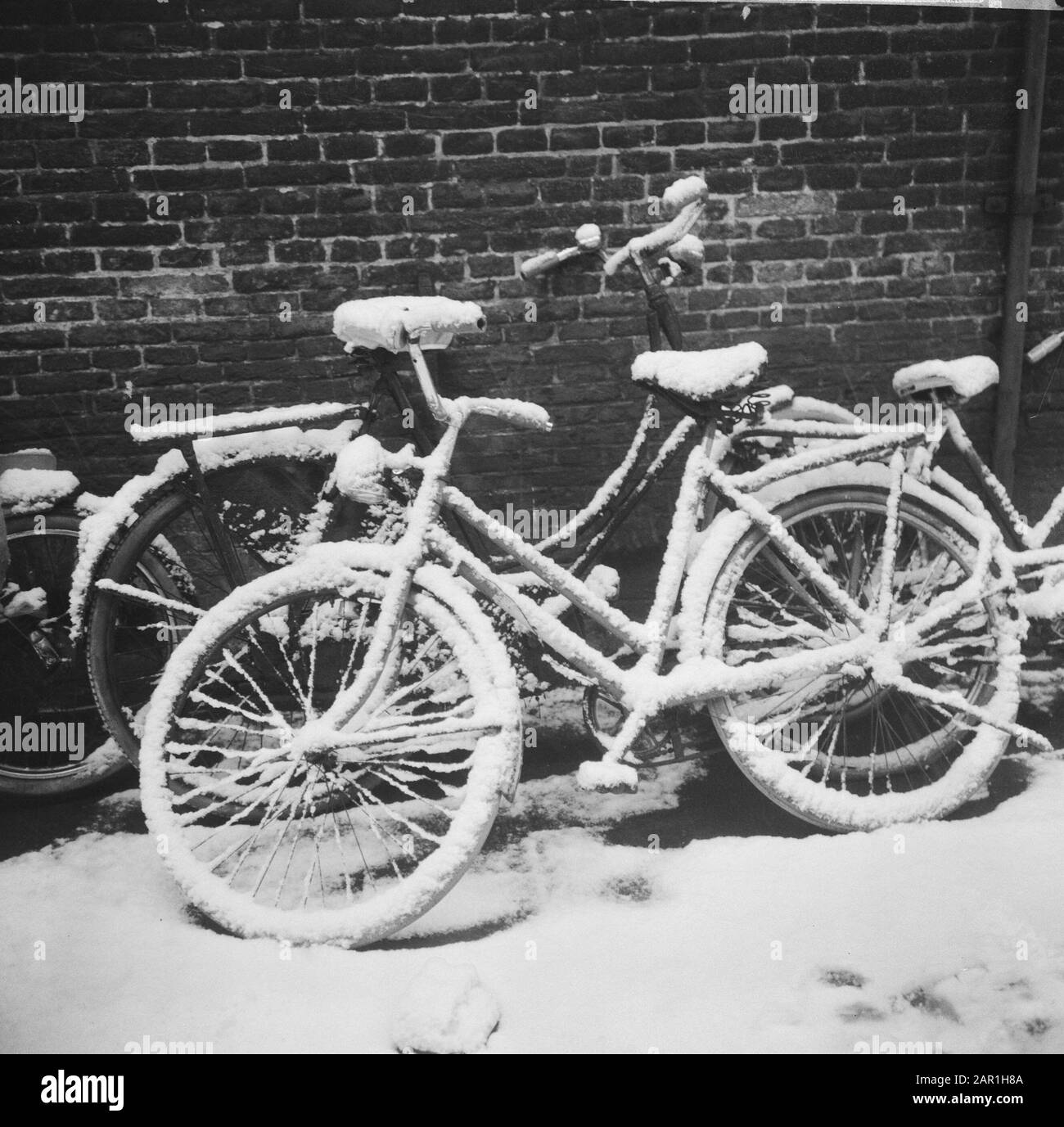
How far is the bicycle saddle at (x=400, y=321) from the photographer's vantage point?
277 centimetres

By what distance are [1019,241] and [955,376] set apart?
0.80 metres

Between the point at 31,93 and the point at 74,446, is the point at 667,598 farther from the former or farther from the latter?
the point at 31,93

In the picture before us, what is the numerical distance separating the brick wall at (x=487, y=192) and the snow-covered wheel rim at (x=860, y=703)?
2.98 ft

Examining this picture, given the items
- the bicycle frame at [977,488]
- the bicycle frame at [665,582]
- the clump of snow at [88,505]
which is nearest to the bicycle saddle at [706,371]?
the bicycle frame at [665,582]

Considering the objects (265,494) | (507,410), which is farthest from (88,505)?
(507,410)

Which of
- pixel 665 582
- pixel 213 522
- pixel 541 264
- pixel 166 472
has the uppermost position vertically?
pixel 541 264

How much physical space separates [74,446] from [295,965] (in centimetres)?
211

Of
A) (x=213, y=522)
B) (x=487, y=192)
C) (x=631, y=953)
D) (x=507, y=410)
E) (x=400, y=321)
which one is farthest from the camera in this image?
(x=487, y=192)

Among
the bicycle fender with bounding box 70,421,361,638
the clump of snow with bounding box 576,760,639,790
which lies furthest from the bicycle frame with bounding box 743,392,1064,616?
the bicycle fender with bounding box 70,421,361,638

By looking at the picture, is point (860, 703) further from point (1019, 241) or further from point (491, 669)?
point (1019, 241)

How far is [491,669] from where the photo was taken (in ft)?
8.82

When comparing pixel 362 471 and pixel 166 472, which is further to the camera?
pixel 166 472

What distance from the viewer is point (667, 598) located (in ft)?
9.63
